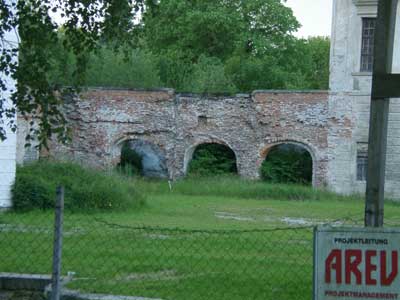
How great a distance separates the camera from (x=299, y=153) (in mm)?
32125

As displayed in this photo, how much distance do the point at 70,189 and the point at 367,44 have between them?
14.9 m

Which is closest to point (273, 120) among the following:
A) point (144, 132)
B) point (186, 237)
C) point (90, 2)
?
point (144, 132)

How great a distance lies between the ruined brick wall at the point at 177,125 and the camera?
30109mm

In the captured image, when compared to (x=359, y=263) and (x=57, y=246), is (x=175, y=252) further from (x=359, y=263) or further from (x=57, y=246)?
(x=359, y=263)

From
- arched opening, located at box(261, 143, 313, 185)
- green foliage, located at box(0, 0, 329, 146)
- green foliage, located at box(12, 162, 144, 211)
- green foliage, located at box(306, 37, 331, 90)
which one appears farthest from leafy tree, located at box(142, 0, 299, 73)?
green foliage, located at box(12, 162, 144, 211)

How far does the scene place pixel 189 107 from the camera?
30.5 m

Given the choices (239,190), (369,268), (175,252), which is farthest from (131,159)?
(369,268)

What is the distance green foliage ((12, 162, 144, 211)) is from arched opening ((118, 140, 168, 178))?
12.9 meters

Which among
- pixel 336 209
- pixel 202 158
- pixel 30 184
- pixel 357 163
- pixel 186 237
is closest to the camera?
pixel 186 237

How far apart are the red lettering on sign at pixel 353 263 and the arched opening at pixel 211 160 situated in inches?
992

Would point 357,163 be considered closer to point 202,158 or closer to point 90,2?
point 202,158

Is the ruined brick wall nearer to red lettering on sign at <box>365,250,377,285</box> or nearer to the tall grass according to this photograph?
the tall grass

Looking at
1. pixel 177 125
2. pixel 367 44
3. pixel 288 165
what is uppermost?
pixel 367 44

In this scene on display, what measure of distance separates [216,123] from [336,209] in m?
9.04
